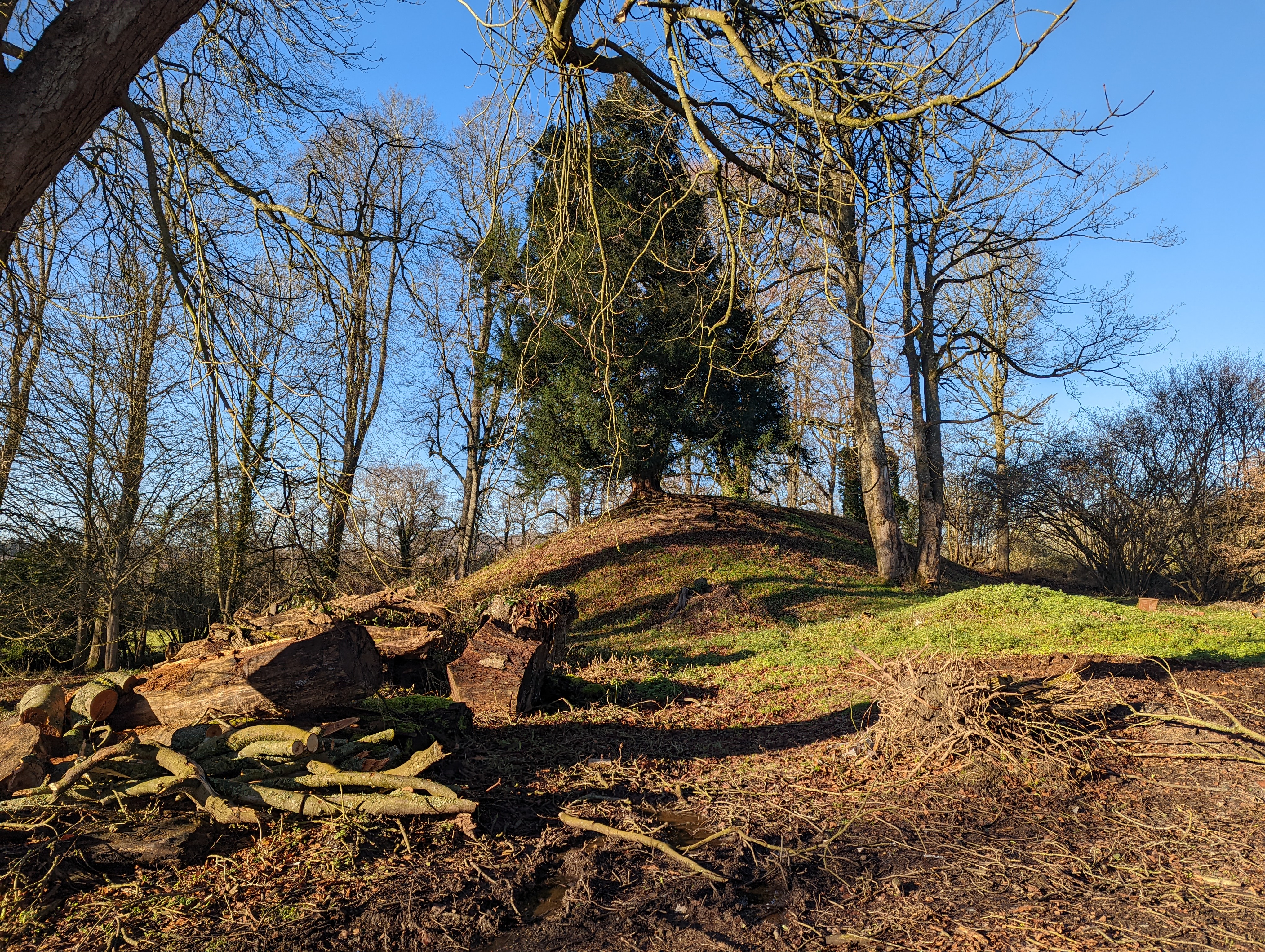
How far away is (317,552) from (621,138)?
3897mm

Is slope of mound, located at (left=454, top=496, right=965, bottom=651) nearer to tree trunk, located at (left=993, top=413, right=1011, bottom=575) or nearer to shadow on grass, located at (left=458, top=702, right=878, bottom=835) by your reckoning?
tree trunk, located at (left=993, top=413, right=1011, bottom=575)

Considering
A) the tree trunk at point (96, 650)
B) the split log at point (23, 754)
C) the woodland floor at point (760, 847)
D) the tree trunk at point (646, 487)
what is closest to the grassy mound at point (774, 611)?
the woodland floor at point (760, 847)

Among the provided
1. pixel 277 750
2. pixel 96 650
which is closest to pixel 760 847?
pixel 277 750

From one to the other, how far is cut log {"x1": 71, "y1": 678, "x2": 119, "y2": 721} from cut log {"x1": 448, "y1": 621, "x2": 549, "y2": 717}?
2.56 meters

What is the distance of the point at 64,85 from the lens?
3002 millimetres

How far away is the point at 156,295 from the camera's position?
413 inches

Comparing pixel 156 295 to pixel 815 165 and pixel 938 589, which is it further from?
pixel 938 589

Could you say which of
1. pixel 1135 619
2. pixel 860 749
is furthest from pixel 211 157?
pixel 1135 619

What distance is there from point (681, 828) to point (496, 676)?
9.42 feet

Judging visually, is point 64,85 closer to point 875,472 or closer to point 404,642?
Answer: point 404,642

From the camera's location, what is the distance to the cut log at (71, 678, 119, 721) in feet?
16.1

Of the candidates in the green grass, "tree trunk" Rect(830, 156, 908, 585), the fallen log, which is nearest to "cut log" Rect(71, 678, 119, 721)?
the fallen log

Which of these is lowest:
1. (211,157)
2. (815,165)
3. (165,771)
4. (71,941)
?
(71,941)

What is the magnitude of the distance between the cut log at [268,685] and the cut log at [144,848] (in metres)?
1.45
